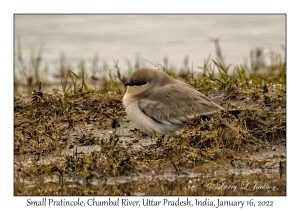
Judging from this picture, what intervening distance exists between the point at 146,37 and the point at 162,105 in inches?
331

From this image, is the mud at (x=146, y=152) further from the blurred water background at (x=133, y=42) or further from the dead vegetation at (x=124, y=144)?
the blurred water background at (x=133, y=42)

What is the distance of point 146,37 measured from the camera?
1634cm

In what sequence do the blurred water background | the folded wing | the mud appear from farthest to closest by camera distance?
the blurred water background, the folded wing, the mud

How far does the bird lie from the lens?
804 centimetres

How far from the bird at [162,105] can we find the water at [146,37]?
5.18 metres

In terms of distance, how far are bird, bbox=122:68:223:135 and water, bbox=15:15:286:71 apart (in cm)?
518

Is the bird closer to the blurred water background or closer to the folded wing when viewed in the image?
the folded wing

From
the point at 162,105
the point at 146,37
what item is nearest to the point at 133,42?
the point at 146,37

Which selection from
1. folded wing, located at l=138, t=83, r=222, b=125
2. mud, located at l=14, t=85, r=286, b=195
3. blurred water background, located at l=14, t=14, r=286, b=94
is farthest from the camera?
blurred water background, located at l=14, t=14, r=286, b=94

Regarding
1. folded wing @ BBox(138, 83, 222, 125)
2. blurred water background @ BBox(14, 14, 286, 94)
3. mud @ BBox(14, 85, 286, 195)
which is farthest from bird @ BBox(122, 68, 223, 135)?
blurred water background @ BBox(14, 14, 286, 94)

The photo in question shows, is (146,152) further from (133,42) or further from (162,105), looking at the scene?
(133,42)

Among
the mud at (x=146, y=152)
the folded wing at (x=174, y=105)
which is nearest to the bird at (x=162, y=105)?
the folded wing at (x=174, y=105)

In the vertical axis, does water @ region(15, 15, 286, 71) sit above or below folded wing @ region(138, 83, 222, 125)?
above

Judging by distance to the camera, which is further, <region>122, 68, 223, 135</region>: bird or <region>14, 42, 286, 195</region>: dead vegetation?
<region>122, 68, 223, 135</region>: bird
